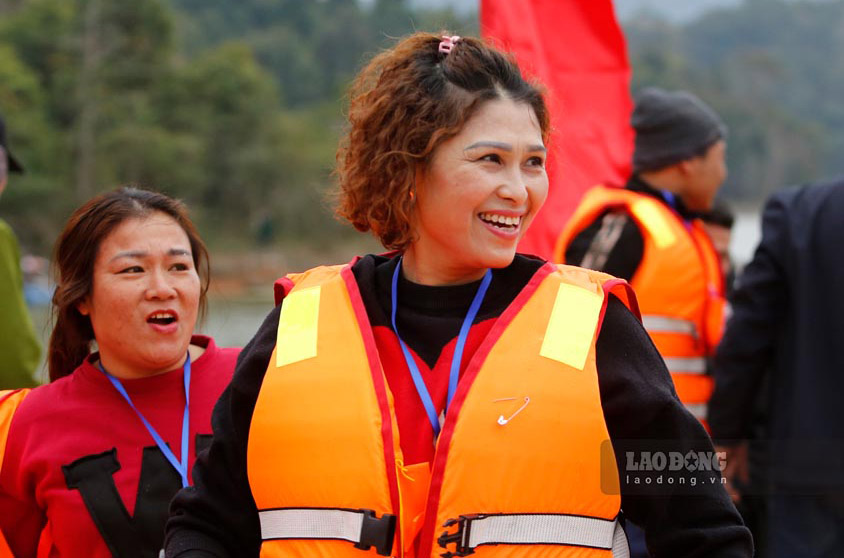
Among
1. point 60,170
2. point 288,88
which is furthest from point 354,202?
point 288,88

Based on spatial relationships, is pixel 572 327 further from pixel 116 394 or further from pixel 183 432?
pixel 116 394

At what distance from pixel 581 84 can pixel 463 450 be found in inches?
134


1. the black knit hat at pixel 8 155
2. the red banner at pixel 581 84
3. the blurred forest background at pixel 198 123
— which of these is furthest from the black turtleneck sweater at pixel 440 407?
the blurred forest background at pixel 198 123

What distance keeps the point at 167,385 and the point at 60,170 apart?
39.8 m

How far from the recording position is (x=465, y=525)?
6.25 feet

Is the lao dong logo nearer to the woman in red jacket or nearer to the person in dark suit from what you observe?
the woman in red jacket

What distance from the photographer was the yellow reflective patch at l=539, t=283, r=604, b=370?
198 centimetres

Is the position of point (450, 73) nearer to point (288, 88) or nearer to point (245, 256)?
point (245, 256)

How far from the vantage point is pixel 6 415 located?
9.23 ft

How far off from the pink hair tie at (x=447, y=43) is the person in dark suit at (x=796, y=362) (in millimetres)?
2102

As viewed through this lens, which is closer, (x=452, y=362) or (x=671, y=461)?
(x=671, y=461)

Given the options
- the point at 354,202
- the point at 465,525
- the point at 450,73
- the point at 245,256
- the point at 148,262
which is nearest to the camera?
the point at 465,525
